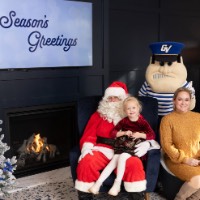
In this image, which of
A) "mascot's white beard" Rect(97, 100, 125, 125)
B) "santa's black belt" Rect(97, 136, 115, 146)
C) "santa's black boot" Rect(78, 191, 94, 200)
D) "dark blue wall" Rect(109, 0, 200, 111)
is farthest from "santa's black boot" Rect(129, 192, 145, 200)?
"dark blue wall" Rect(109, 0, 200, 111)

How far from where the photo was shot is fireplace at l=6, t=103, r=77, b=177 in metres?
3.19

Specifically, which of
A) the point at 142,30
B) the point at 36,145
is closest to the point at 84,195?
the point at 36,145

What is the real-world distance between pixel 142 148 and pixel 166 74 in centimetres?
77

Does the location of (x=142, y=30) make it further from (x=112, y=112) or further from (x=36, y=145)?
(x=36, y=145)

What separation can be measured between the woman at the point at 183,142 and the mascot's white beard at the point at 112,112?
376 mm

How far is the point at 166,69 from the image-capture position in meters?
2.88

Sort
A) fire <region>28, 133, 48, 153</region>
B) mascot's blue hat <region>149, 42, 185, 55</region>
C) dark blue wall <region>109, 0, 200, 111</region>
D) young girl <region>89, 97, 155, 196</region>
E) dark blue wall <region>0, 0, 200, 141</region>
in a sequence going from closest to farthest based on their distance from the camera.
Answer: young girl <region>89, 97, 155, 196</region> → mascot's blue hat <region>149, 42, 185, 55</region> → dark blue wall <region>0, 0, 200, 141</region> → fire <region>28, 133, 48, 153</region> → dark blue wall <region>109, 0, 200, 111</region>

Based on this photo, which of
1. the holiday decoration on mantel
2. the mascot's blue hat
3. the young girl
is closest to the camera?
the holiday decoration on mantel

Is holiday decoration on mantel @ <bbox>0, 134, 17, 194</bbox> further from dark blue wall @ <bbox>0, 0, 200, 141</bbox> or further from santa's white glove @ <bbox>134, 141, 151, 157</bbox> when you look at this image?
santa's white glove @ <bbox>134, 141, 151, 157</bbox>

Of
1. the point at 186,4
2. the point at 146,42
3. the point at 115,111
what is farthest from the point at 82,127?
the point at 186,4

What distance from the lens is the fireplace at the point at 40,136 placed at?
3186 mm

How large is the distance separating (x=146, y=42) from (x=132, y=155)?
2.07 metres

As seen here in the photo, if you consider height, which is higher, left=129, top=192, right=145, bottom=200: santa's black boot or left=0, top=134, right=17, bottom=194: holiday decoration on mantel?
left=0, top=134, right=17, bottom=194: holiday decoration on mantel

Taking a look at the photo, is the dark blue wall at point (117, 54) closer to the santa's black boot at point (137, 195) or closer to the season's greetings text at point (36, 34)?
the season's greetings text at point (36, 34)
